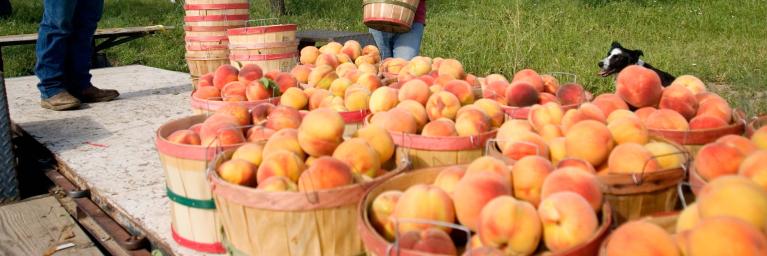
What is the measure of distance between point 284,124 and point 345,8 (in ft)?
37.6

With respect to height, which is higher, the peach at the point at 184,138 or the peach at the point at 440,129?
the peach at the point at 440,129

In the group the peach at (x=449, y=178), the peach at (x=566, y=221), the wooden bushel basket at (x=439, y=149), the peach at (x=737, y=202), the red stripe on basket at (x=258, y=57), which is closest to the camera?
the peach at (x=737, y=202)

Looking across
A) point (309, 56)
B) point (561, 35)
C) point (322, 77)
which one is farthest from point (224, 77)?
point (561, 35)

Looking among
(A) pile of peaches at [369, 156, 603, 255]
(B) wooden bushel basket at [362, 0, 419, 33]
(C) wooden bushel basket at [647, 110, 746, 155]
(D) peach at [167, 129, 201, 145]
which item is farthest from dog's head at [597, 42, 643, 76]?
(D) peach at [167, 129, 201, 145]

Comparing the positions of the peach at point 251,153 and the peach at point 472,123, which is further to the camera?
the peach at point 472,123

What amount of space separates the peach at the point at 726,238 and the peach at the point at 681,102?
4.39 ft

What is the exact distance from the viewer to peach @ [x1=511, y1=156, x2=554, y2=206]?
1.78m

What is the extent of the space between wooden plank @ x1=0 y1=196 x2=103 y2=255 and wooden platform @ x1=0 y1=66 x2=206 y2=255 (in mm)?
189

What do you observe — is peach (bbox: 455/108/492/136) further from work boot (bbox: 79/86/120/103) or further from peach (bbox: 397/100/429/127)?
work boot (bbox: 79/86/120/103)

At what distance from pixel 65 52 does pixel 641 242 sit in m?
4.87

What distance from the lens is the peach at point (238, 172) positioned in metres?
2.09

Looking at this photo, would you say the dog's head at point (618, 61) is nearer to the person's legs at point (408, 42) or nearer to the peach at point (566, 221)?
the person's legs at point (408, 42)

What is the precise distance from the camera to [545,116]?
99.2 inches

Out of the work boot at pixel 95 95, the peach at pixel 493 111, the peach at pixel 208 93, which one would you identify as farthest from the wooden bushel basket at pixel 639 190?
the work boot at pixel 95 95
